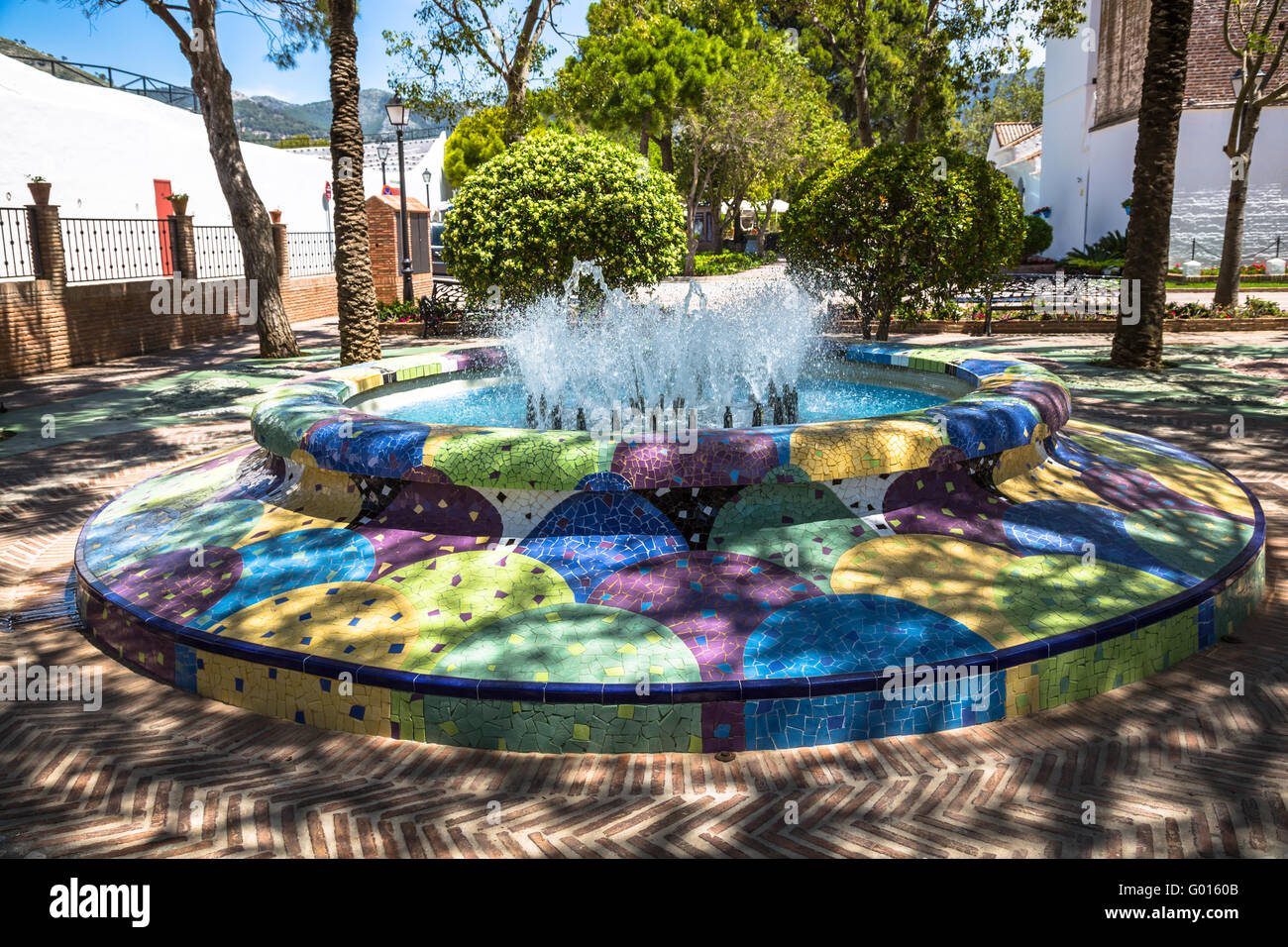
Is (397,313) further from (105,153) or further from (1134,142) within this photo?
(1134,142)

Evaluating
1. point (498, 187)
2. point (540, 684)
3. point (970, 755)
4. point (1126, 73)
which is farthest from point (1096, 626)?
point (1126, 73)

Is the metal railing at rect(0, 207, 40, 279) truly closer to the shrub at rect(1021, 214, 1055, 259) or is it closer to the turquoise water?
the turquoise water

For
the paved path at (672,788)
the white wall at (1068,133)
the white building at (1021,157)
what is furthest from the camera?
the white building at (1021,157)

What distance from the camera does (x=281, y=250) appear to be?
24281mm

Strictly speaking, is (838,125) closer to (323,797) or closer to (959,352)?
(959,352)

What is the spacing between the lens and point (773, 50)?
41.1 meters

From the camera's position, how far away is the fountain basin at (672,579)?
3.76 meters

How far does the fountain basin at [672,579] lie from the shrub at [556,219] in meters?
9.98

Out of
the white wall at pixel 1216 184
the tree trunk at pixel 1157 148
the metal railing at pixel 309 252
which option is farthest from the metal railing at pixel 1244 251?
the metal railing at pixel 309 252

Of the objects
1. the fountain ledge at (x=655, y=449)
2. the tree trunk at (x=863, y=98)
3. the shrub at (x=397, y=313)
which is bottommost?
the fountain ledge at (x=655, y=449)

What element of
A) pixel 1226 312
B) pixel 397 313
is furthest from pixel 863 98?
pixel 397 313

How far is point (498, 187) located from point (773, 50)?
30.3m

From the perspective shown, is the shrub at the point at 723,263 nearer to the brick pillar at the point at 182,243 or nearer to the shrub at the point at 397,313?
the shrub at the point at 397,313

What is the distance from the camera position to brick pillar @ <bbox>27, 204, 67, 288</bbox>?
615 inches
